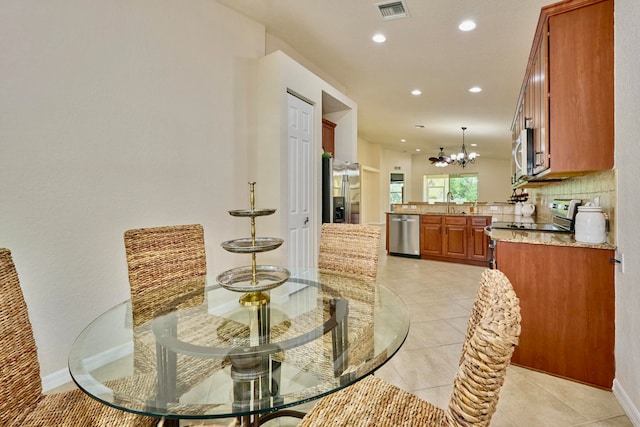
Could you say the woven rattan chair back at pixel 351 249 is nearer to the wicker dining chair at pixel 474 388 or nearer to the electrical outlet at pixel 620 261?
the wicker dining chair at pixel 474 388

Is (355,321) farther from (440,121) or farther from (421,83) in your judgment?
(440,121)

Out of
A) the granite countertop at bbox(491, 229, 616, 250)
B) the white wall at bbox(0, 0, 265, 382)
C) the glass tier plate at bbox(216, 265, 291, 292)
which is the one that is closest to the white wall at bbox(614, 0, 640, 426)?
the granite countertop at bbox(491, 229, 616, 250)

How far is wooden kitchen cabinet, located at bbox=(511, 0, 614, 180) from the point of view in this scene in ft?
6.23

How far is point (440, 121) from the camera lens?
289 inches

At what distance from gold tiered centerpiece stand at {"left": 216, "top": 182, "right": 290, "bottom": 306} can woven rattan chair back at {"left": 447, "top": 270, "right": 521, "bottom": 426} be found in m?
0.74

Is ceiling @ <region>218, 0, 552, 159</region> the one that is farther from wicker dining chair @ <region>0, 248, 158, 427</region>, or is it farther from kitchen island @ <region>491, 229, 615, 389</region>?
wicker dining chair @ <region>0, 248, 158, 427</region>

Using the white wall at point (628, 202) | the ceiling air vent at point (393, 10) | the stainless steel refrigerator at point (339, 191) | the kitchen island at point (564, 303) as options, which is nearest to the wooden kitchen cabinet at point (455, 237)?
the stainless steel refrigerator at point (339, 191)

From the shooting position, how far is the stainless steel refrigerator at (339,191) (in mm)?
4020

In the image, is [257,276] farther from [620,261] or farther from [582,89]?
[582,89]

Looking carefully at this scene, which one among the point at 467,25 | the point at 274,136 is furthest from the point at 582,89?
the point at 274,136

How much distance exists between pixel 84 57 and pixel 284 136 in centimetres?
167

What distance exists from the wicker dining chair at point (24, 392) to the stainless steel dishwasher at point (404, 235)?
5.46 m

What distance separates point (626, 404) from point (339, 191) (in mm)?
3183

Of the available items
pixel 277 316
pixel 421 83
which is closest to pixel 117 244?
pixel 277 316
